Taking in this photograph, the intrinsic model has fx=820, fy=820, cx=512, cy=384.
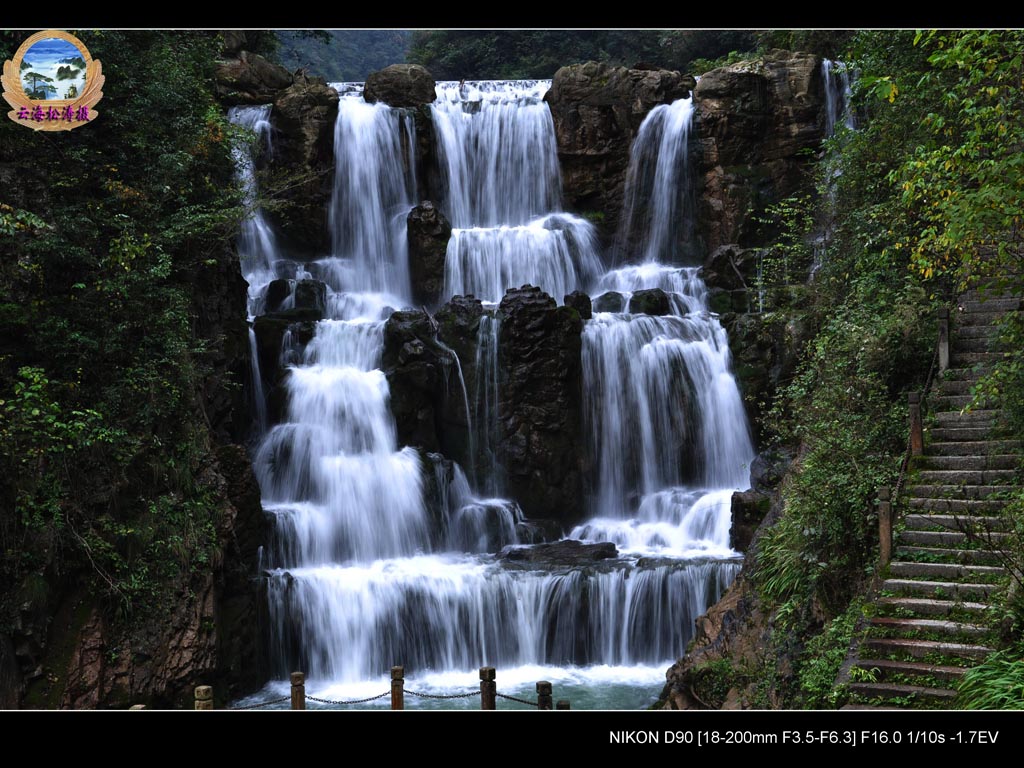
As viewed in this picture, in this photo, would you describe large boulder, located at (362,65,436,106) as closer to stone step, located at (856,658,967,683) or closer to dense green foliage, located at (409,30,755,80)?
dense green foliage, located at (409,30,755,80)

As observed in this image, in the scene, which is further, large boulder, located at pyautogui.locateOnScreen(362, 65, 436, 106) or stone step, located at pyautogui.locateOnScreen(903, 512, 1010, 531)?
large boulder, located at pyautogui.locateOnScreen(362, 65, 436, 106)

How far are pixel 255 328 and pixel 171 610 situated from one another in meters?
8.22

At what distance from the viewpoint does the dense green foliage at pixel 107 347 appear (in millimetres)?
10336

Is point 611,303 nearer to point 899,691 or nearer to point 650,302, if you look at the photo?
point 650,302

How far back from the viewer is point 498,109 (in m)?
25.3

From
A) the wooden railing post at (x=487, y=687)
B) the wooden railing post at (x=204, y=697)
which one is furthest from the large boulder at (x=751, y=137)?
the wooden railing post at (x=204, y=697)

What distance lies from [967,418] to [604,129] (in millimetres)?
16496

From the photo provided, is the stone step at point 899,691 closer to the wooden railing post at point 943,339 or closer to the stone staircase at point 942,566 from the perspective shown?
the stone staircase at point 942,566

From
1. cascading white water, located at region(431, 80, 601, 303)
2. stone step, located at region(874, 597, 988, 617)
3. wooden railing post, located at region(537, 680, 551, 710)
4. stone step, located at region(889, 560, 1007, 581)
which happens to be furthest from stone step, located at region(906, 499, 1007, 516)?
cascading white water, located at region(431, 80, 601, 303)

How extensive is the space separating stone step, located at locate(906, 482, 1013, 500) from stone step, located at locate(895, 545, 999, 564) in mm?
846

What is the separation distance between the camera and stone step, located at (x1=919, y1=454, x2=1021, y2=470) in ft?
30.0

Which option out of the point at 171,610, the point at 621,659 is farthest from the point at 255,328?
the point at 621,659

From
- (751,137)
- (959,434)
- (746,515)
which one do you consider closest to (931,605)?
(959,434)

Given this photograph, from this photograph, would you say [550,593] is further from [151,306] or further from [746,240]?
[746,240]
